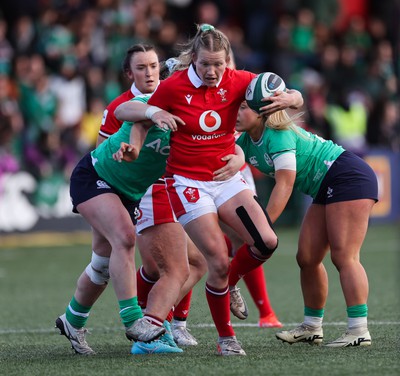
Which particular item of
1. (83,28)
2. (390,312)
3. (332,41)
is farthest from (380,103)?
(390,312)

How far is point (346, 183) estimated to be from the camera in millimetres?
6371

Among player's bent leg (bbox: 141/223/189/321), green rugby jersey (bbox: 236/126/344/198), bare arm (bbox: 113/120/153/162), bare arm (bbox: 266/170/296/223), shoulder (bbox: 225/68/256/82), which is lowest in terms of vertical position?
player's bent leg (bbox: 141/223/189/321)

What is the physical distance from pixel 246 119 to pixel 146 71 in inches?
36.3

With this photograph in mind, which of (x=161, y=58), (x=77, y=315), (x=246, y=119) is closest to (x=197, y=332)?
(x=77, y=315)

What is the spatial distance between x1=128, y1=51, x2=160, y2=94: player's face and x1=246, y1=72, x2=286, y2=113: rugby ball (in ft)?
Result: 3.70

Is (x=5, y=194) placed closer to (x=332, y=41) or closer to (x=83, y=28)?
(x=83, y=28)

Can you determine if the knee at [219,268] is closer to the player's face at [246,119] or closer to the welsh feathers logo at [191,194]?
the welsh feathers logo at [191,194]

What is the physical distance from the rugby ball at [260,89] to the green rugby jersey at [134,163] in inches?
22.2

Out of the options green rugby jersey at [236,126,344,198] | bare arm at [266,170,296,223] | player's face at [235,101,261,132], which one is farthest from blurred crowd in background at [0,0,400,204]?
bare arm at [266,170,296,223]

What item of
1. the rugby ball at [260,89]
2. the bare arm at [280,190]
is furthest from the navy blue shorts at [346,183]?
the rugby ball at [260,89]

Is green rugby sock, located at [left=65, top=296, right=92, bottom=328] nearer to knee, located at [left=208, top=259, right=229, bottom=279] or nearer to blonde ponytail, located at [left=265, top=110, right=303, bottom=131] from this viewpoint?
knee, located at [left=208, top=259, right=229, bottom=279]

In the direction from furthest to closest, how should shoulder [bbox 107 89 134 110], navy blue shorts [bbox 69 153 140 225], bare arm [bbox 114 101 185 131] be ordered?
shoulder [bbox 107 89 134 110] → navy blue shorts [bbox 69 153 140 225] → bare arm [bbox 114 101 185 131]

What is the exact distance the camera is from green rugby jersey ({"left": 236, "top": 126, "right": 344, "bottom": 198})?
20.8ft

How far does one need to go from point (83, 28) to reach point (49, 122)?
1.81 m
